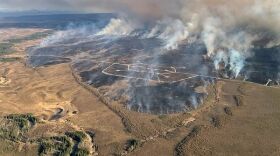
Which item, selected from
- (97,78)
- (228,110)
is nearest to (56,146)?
(228,110)

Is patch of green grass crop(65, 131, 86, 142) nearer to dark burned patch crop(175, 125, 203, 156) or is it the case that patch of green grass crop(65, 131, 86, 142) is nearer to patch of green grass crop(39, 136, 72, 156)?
patch of green grass crop(39, 136, 72, 156)

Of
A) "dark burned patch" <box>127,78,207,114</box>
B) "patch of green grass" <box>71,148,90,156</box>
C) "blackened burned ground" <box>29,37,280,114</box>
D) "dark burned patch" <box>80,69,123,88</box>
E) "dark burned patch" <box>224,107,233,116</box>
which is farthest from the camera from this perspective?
"dark burned patch" <box>80,69,123,88</box>

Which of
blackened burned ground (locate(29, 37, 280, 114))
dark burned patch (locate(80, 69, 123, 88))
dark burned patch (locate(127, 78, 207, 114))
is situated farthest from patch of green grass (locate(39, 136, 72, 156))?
dark burned patch (locate(80, 69, 123, 88))

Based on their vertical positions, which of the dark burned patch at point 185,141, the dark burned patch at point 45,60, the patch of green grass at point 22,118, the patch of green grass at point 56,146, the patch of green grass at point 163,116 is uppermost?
the dark burned patch at point 45,60

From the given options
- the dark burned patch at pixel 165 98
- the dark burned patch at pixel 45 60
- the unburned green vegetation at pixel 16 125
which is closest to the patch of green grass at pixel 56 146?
the unburned green vegetation at pixel 16 125

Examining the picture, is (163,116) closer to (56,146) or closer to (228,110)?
(228,110)

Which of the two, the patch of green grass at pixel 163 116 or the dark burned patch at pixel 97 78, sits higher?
the dark burned patch at pixel 97 78

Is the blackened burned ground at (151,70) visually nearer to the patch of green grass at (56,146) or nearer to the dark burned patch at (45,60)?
the dark burned patch at (45,60)

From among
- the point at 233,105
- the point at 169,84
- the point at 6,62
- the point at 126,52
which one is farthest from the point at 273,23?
the point at 6,62

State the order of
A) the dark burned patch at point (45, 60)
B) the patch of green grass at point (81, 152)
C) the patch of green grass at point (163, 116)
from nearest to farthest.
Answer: the patch of green grass at point (81, 152)
the patch of green grass at point (163, 116)
the dark burned patch at point (45, 60)
